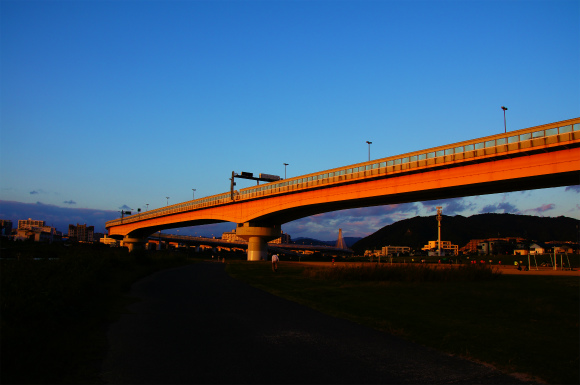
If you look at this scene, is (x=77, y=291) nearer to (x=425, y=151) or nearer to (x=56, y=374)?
(x=56, y=374)

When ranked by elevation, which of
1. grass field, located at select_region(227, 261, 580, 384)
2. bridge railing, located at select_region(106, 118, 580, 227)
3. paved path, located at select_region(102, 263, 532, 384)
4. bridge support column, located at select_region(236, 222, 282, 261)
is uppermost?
bridge railing, located at select_region(106, 118, 580, 227)

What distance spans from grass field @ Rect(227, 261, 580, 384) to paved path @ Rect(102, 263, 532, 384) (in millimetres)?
856

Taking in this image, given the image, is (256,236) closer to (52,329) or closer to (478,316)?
(478,316)

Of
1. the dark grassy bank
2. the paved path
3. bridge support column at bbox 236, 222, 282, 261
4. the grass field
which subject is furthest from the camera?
bridge support column at bbox 236, 222, 282, 261

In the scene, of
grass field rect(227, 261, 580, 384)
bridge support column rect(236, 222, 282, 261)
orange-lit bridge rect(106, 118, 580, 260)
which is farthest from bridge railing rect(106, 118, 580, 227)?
grass field rect(227, 261, 580, 384)

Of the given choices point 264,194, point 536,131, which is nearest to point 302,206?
point 264,194

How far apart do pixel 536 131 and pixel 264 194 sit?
4382cm

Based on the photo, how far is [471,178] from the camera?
1764 inches

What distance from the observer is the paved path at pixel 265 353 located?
7086 millimetres

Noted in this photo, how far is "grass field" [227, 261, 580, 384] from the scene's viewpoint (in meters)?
8.64

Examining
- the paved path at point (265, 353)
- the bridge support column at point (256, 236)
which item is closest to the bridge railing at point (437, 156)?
the bridge support column at point (256, 236)

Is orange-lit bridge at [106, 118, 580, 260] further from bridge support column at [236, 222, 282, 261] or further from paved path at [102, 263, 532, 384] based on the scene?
paved path at [102, 263, 532, 384]

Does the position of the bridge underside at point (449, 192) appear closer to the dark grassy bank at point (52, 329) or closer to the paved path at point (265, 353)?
the paved path at point (265, 353)

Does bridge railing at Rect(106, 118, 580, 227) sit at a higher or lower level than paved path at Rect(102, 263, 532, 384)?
higher
